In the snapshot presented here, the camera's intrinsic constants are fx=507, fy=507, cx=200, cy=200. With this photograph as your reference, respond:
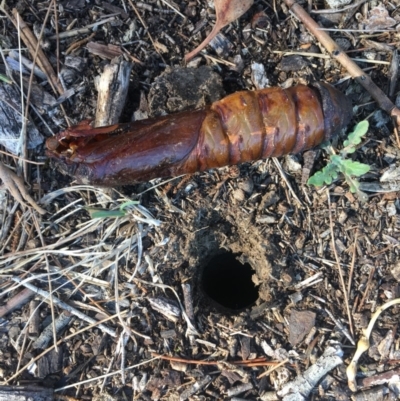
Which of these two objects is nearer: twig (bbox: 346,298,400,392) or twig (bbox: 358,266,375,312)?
twig (bbox: 346,298,400,392)

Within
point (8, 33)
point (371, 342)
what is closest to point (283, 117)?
point (371, 342)

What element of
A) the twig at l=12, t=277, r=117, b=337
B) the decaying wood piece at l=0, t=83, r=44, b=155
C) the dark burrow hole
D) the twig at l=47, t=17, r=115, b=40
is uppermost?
the twig at l=47, t=17, r=115, b=40

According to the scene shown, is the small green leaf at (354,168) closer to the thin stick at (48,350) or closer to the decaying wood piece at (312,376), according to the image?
the decaying wood piece at (312,376)

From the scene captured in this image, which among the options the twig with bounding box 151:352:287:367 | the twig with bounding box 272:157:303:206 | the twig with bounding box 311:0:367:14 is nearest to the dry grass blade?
the twig with bounding box 151:352:287:367

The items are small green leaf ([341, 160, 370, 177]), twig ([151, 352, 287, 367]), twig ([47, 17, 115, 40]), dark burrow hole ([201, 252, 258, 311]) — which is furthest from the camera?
dark burrow hole ([201, 252, 258, 311])

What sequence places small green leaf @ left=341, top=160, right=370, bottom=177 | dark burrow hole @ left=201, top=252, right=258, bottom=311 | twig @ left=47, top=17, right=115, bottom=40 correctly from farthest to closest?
1. dark burrow hole @ left=201, top=252, right=258, bottom=311
2. twig @ left=47, top=17, right=115, bottom=40
3. small green leaf @ left=341, top=160, right=370, bottom=177

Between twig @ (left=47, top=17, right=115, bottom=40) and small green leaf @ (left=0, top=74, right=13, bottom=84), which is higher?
twig @ (left=47, top=17, right=115, bottom=40)

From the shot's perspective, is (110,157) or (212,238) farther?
(212,238)

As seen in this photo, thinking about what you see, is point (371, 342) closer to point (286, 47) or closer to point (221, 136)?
point (221, 136)

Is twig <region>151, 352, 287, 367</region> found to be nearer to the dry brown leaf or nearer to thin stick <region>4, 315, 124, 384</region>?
thin stick <region>4, 315, 124, 384</region>
